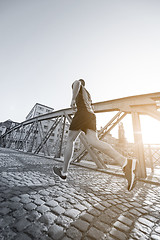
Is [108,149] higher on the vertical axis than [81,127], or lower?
lower

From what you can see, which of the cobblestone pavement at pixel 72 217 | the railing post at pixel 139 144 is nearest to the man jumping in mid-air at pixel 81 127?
the cobblestone pavement at pixel 72 217

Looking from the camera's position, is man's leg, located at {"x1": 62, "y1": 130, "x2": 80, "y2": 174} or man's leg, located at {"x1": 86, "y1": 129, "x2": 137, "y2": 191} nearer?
man's leg, located at {"x1": 86, "y1": 129, "x2": 137, "y2": 191}

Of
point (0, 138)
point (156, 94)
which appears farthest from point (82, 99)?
point (0, 138)

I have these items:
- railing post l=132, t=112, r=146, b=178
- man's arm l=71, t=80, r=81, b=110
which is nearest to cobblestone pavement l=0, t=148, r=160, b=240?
man's arm l=71, t=80, r=81, b=110

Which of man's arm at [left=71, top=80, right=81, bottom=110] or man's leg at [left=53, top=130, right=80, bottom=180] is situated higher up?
man's arm at [left=71, top=80, right=81, bottom=110]

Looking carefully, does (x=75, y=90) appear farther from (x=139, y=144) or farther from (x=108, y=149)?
(x=139, y=144)

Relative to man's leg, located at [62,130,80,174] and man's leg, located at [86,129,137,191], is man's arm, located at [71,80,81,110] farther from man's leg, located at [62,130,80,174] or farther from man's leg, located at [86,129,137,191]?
man's leg, located at [86,129,137,191]

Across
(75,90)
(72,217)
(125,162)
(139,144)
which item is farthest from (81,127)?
(139,144)

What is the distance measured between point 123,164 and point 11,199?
1.69 metres

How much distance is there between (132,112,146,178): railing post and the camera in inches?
128

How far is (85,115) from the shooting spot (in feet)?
7.53

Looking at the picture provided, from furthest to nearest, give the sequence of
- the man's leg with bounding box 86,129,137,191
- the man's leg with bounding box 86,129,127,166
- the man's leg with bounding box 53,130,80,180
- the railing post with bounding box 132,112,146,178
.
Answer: the railing post with bounding box 132,112,146,178, the man's leg with bounding box 53,130,80,180, the man's leg with bounding box 86,129,127,166, the man's leg with bounding box 86,129,137,191

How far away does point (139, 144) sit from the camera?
3.48 meters

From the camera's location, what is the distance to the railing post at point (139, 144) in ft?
10.7
